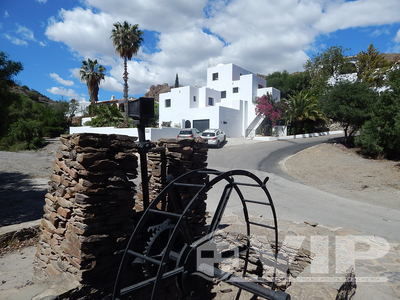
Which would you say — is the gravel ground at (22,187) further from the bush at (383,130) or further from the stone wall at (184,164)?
the bush at (383,130)

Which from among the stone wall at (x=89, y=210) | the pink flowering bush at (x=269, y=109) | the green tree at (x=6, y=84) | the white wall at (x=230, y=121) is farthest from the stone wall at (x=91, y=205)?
the pink flowering bush at (x=269, y=109)

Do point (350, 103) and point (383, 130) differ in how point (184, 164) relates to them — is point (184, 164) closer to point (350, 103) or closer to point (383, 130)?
point (383, 130)

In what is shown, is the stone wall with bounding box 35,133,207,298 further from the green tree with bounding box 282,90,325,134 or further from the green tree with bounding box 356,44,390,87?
the green tree with bounding box 356,44,390,87

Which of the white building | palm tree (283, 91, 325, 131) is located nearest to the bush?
palm tree (283, 91, 325, 131)

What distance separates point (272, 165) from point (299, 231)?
11008 millimetres

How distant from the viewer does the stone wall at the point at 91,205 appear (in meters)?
4.02

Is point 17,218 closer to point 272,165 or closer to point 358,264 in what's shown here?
point 358,264

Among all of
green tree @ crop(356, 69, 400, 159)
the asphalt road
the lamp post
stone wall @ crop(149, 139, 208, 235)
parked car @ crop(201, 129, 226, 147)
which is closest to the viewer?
the lamp post

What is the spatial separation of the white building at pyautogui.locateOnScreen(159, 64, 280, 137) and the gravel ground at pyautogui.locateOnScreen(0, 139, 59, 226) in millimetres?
17550

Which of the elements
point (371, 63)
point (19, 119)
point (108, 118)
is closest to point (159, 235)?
point (19, 119)

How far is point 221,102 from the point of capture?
38.4 metres

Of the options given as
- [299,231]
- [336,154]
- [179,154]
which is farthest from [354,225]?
[336,154]

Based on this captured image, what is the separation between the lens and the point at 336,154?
20.9 metres

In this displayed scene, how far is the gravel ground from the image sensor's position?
8.87 m
